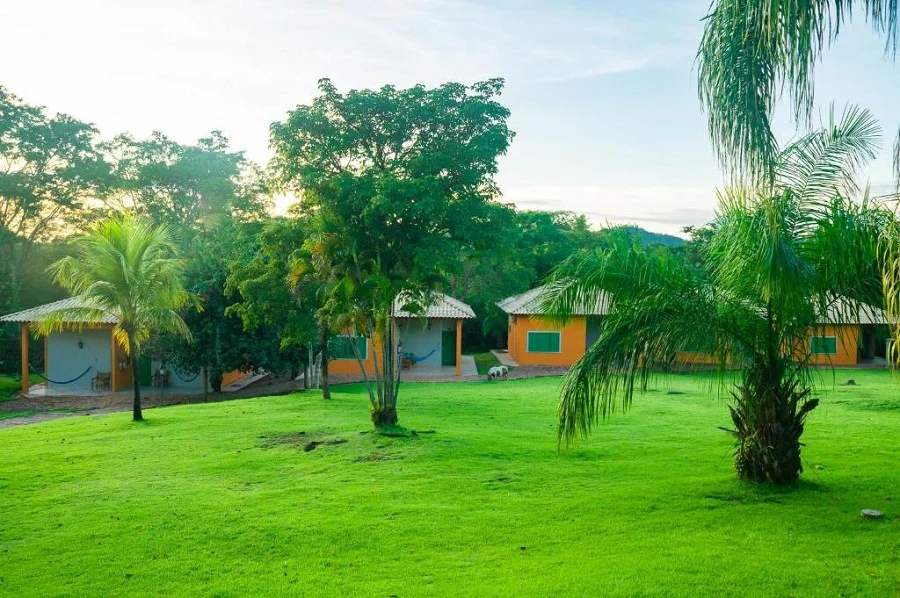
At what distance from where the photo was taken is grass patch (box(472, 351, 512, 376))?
30578mm

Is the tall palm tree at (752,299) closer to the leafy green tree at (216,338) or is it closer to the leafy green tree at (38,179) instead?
the leafy green tree at (216,338)

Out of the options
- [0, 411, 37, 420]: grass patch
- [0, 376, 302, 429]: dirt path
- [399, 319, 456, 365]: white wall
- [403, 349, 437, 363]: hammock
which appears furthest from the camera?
[399, 319, 456, 365]: white wall

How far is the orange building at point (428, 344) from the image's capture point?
28.1 meters

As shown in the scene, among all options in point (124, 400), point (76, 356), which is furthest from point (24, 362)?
point (124, 400)

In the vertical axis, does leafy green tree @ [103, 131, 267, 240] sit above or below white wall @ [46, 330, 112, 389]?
above

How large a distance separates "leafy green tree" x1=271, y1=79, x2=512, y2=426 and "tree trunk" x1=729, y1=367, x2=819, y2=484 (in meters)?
5.75

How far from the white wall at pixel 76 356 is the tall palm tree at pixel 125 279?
31.8ft

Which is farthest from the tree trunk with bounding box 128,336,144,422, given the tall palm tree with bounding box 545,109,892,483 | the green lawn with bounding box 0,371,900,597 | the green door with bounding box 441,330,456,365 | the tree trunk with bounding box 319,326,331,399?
the green door with bounding box 441,330,456,365

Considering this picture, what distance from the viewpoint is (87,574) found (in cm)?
630

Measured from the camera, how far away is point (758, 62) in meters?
5.61

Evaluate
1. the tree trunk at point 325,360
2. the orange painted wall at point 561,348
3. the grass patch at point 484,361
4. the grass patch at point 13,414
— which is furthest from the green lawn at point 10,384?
the orange painted wall at point 561,348

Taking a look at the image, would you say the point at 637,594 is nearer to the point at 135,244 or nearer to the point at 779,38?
the point at 779,38

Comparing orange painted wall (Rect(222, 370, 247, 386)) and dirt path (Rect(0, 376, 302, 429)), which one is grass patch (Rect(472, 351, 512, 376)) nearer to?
dirt path (Rect(0, 376, 302, 429))

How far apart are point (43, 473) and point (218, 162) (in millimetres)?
33294
